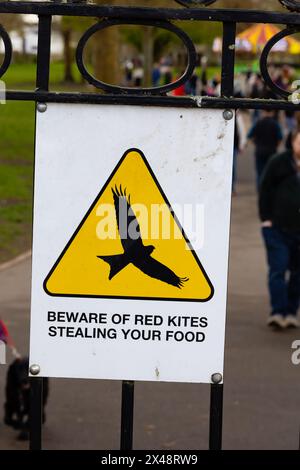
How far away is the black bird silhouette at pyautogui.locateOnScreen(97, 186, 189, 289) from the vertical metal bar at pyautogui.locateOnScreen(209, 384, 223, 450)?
34 centimetres

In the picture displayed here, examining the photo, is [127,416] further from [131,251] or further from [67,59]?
[67,59]

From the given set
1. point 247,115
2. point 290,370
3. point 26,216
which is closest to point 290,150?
point 290,370

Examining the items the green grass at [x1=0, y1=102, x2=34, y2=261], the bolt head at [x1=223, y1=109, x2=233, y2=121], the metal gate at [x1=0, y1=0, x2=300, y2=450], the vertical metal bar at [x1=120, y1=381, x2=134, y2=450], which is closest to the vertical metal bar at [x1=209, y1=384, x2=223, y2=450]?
the metal gate at [x1=0, y1=0, x2=300, y2=450]

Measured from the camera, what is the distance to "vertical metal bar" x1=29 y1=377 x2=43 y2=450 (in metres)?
3.00

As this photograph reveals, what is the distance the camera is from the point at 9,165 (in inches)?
880

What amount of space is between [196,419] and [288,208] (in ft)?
8.57

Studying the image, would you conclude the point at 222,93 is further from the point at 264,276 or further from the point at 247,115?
the point at 247,115

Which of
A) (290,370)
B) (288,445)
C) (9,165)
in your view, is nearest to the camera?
(288,445)

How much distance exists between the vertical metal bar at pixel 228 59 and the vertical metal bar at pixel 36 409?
3.24 feet

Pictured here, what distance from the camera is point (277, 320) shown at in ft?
28.1

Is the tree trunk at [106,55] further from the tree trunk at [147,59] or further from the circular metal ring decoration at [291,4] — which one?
the tree trunk at [147,59]

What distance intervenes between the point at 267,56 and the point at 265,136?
1337cm

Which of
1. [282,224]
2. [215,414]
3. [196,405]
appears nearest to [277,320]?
[282,224]

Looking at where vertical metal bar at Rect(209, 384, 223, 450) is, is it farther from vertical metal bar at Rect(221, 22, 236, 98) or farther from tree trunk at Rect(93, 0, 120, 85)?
tree trunk at Rect(93, 0, 120, 85)
